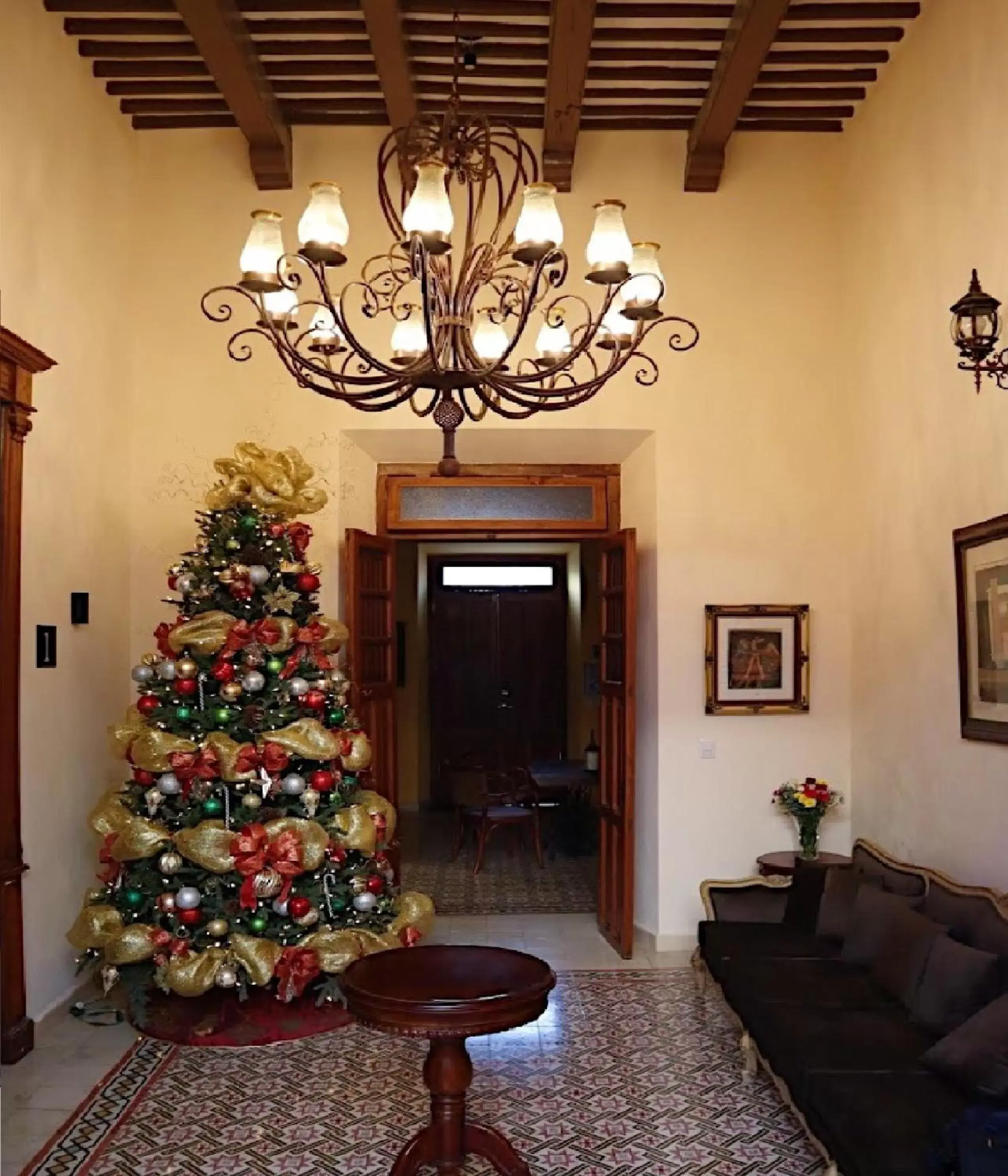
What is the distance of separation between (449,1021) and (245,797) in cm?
216

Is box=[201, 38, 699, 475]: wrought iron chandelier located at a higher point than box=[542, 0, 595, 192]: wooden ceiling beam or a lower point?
lower

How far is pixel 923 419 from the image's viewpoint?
17.4 ft

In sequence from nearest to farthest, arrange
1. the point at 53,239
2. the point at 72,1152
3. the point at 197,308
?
the point at 72,1152
the point at 53,239
the point at 197,308

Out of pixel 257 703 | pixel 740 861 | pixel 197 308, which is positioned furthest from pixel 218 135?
pixel 740 861

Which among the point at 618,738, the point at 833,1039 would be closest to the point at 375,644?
the point at 618,738

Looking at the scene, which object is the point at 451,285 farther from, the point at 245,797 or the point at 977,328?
the point at 245,797

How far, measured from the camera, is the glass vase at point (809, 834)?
6.10m

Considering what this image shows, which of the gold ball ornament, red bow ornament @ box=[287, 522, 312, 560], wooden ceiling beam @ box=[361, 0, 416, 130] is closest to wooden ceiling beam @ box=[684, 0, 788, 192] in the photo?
wooden ceiling beam @ box=[361, 0, 416, 130]

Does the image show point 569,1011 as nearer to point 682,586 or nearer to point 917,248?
point 682,586

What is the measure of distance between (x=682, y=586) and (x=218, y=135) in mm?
3667

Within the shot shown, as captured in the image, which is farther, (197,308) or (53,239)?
(197,308)

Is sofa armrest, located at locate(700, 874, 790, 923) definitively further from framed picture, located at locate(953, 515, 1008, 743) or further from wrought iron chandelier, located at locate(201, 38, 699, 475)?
wrought iron chandelier, located at locate(201, 38, 699, 475)

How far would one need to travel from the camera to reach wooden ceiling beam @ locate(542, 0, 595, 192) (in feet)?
16.9

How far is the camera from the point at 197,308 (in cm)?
647
